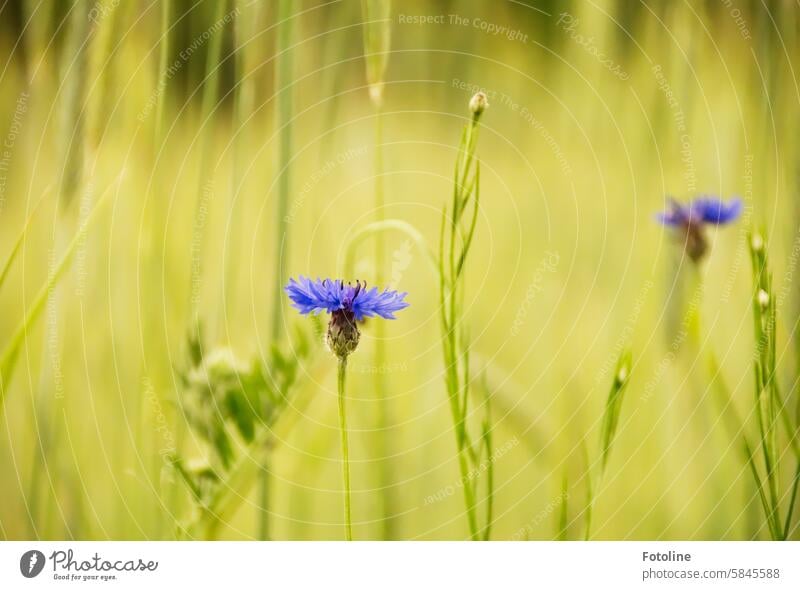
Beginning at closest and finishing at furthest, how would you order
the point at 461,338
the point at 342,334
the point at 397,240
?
the point at 342,334, the point at 461,338, the point at 397,240

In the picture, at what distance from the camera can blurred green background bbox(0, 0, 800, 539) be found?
99cm

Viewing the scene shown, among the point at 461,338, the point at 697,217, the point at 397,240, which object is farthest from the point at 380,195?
the point at 697,217

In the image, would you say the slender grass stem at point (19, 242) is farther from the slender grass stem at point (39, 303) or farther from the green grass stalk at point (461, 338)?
the green grass stalk at point (461, 338)

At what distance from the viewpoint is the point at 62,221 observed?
3.33 ft

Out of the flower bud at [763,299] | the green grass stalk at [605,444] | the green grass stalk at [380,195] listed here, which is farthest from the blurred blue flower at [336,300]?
the flower bud at [763,299]

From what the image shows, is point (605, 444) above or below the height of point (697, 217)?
below

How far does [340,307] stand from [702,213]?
0.45 m

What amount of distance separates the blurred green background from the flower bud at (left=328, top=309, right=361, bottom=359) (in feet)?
0.57

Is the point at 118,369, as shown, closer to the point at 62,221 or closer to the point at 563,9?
the point at 62,221

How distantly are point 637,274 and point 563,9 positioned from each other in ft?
1.08

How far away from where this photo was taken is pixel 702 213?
3.27 ft

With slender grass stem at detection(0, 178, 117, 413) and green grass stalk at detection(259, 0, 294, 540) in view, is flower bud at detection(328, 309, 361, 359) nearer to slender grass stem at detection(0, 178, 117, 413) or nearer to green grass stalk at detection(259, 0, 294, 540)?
green grass stalk at detection(259, 0, 294, 540)

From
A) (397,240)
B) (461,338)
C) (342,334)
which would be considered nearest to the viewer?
(342,334)

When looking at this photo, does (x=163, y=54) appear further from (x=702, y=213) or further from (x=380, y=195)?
(x=702, y=213)
